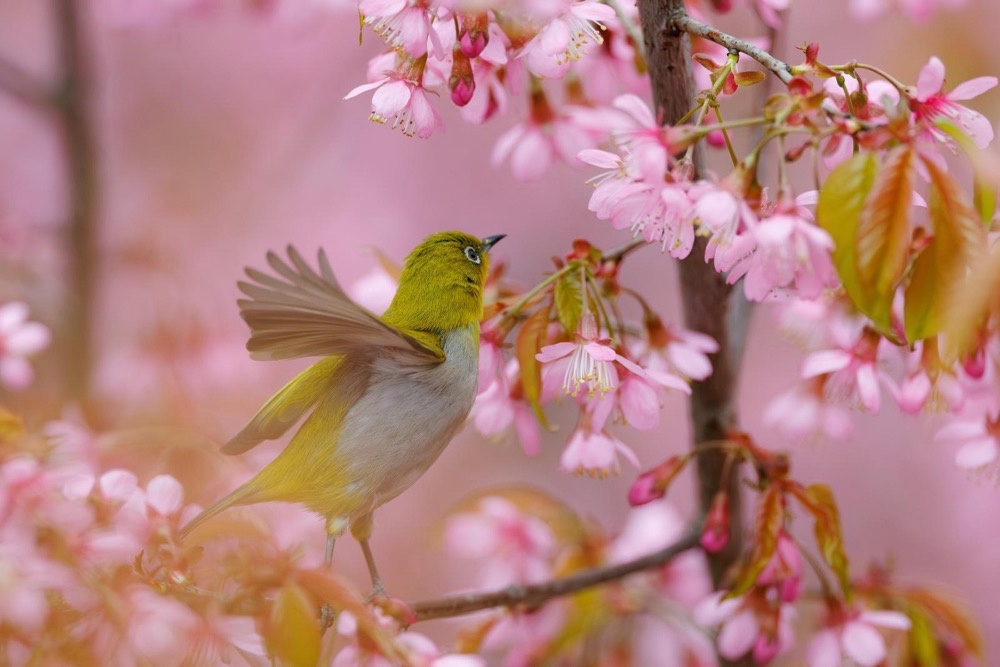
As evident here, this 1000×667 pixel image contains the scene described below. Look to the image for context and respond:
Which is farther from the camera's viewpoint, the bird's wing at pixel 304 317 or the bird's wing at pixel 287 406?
the bird's wing at pixel 287 406

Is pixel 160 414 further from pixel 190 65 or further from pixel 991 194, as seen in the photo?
pixel 190 65

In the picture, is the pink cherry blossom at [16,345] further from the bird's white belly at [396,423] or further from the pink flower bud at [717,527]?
the pink flower bud at [717,527]

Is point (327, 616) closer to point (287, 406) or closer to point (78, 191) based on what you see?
point (287, 406)

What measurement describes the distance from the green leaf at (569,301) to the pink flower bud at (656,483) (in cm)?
24

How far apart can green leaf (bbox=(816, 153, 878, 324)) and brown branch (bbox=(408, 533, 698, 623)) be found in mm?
511

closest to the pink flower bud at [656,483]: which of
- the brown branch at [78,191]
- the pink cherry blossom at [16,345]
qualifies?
the pink cherry blossom at [16,345]

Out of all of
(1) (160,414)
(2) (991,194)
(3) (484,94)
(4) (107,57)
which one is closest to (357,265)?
(4) (107,57)

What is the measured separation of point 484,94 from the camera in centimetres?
109

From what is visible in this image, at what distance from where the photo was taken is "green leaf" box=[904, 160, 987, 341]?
0.69 m

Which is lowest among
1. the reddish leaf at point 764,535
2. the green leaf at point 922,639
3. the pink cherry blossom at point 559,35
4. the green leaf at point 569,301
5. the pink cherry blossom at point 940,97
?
the green leaf at point 922,639

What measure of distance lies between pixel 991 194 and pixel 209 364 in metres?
1.63

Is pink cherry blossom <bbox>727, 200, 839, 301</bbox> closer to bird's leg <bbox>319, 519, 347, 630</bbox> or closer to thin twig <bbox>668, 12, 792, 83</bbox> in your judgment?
thin twig <bbox>668, 12, 792, 83</bbox>

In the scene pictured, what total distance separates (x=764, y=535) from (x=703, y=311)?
0.25 metres

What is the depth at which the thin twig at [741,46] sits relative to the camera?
2.60 feet
